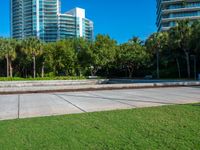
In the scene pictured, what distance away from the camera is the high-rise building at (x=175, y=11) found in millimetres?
80125

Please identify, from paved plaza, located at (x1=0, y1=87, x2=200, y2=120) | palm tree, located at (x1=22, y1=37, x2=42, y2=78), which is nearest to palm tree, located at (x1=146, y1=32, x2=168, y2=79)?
palm tree, located at (x1=22, y1=37, x2=42, y2=78)

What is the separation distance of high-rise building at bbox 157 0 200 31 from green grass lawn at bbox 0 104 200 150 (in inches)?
3019

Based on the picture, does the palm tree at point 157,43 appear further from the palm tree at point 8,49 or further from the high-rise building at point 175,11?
the high-rise building at point 175,11

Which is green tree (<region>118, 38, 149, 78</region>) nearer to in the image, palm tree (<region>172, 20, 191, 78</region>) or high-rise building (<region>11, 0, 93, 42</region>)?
palm tree (<region>172, 20, 191, 78</region>)

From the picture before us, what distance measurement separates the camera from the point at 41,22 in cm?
10444

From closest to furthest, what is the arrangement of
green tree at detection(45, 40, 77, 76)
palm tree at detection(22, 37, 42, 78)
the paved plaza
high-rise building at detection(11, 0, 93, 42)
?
the paved plaza < palm tree at detection(22, 37, 42, 78) < green tree at detection(45, 40, 77, 76) < high-rise building at detection(11, 0, 93, 42)

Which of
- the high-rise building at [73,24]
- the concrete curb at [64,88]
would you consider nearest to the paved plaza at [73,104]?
the concrete curb at [64,88]

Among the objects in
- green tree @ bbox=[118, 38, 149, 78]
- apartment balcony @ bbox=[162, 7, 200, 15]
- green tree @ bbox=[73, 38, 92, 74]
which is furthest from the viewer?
apartment balcony @ bbox=[162, 7, 200, 15]

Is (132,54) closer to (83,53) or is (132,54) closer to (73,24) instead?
(83,53)

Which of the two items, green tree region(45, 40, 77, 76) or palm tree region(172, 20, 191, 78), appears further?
green tree region(45, 40, 77, 76)

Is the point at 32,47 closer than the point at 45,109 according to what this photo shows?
No

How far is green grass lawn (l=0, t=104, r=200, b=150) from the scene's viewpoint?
4.95 m

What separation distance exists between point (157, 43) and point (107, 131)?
42.7 metres

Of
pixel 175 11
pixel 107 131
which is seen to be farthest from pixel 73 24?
pixel 107 131
